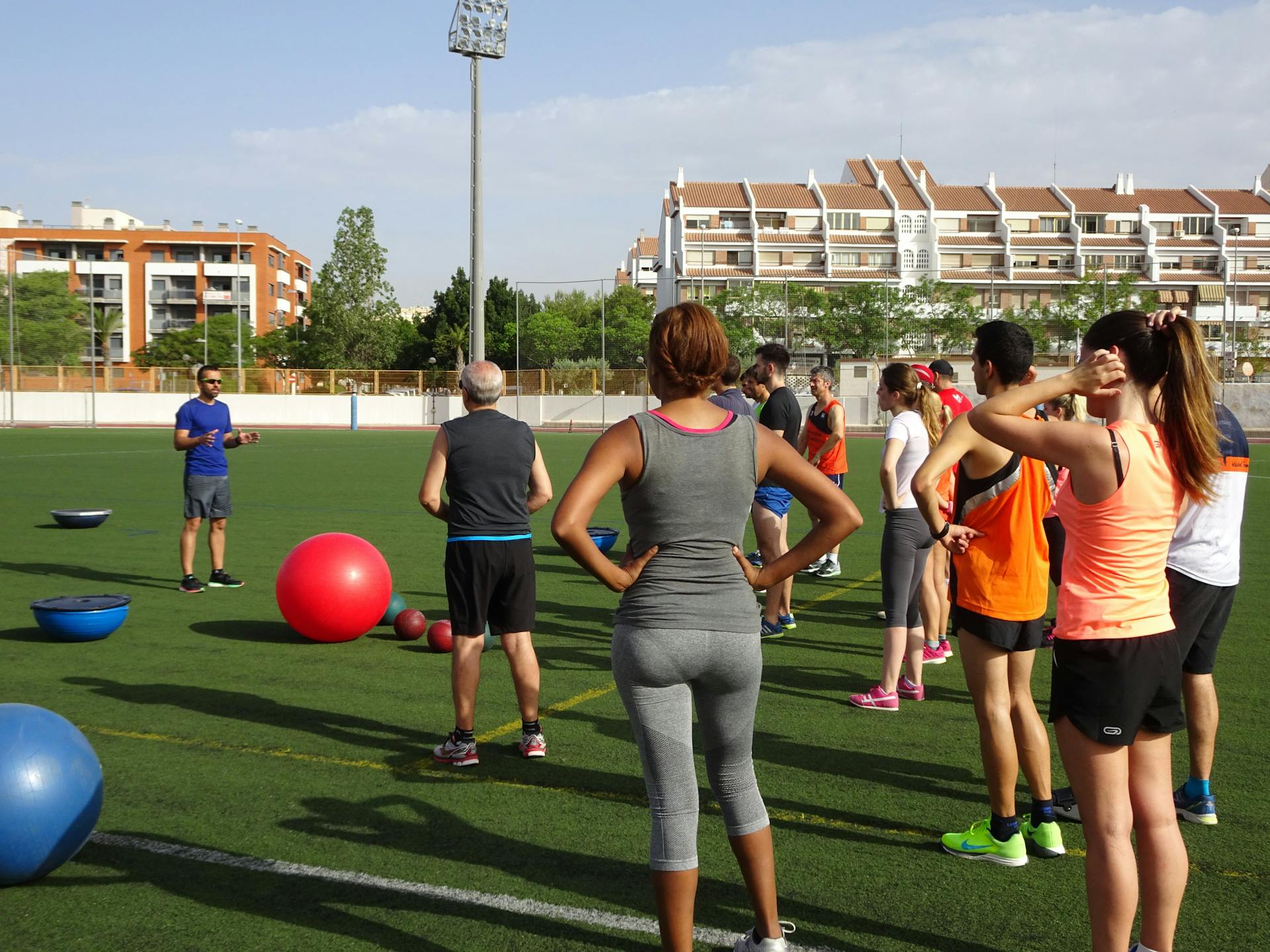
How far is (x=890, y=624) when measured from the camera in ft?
21.3

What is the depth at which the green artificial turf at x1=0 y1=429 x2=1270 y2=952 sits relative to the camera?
12.8ft

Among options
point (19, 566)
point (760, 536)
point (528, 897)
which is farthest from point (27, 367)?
point (528, 897)

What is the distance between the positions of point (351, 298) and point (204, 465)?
7021 cm

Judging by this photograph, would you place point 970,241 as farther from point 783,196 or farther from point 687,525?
point 687,525

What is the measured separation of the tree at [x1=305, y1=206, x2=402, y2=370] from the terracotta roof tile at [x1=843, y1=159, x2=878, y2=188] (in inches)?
1875

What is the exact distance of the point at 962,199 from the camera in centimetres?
9912

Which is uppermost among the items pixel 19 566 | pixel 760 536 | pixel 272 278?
pixel 272 278

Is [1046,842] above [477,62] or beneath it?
beneath

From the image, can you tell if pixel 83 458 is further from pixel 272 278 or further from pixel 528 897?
pixel 272 278

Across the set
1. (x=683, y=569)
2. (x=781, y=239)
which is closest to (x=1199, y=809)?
(x=683, y=569)

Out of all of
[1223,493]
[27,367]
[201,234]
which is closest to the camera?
[1223,493]

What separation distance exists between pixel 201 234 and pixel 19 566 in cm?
10229

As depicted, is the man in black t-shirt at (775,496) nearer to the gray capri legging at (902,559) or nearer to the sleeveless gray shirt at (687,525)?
the gray capri legging at (902,559)

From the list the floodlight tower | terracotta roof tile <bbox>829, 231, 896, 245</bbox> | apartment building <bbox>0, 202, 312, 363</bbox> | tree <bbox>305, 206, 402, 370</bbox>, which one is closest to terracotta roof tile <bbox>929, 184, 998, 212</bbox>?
terracotta roof tile <bbox>829, 231, 896, 245</bbox>
